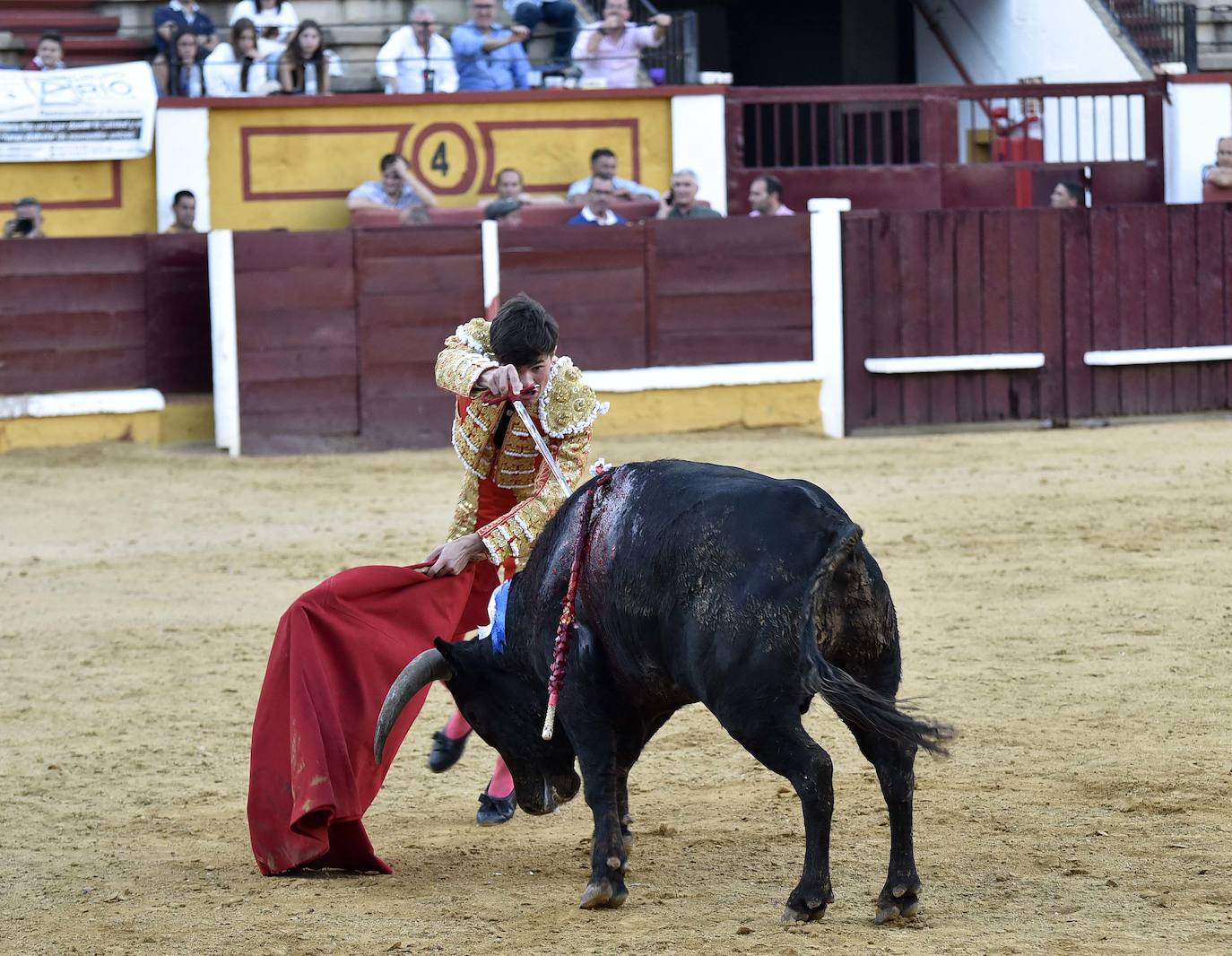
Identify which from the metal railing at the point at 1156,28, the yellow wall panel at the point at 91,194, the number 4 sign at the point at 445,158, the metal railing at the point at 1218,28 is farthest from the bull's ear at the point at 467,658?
the metal railing at the point at 1218,28

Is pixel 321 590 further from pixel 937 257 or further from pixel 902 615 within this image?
pixel 937 257

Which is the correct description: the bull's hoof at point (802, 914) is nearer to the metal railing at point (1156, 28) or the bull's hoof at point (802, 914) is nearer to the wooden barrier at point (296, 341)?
the wooden barrier at point (296, 341)

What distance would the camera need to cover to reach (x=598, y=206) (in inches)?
393

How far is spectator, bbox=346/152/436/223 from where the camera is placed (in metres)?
10.2

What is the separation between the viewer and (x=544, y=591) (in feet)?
10.2

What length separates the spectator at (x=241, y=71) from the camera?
10.6m

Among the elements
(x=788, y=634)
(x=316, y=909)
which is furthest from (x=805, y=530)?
(x=316, y=909)

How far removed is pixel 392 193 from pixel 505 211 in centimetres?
85

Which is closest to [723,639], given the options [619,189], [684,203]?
[684,203]

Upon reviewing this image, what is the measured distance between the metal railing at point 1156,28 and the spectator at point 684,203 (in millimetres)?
4169

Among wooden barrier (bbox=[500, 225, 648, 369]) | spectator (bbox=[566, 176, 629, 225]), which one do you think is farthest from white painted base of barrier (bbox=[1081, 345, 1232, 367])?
spectator (bbox=[566, 176, 629, 225])

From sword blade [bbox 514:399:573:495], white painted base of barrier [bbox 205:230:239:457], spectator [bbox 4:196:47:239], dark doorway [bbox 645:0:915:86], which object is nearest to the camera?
sword blade [bbox 514:399:573:495]

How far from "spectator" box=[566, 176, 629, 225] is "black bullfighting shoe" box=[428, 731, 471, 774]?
6.44m

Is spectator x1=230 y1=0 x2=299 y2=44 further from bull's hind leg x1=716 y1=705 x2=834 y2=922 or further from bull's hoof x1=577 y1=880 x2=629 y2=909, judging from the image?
bull's hind leg x1=716 y1=705 x2=834 y2=922
